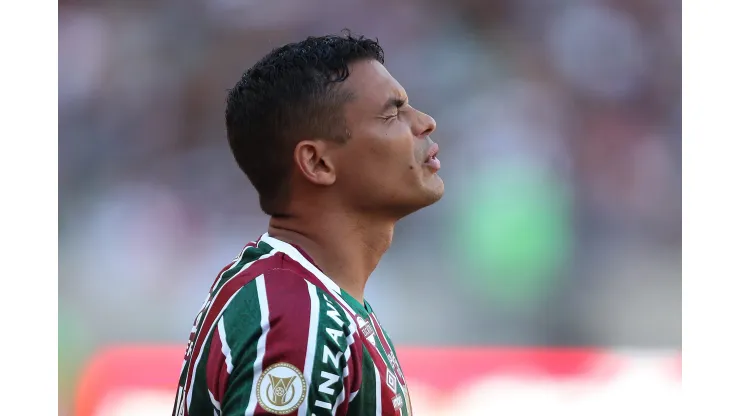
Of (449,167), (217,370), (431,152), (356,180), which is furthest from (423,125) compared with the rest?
(449,167)

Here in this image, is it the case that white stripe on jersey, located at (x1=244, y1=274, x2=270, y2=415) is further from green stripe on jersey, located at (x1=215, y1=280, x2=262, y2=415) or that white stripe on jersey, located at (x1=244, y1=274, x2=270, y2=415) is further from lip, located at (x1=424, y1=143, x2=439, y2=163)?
lip, located at (x1=424, y1=143, x2=439, y2=163)

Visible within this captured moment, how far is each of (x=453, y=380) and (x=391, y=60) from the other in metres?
1.68

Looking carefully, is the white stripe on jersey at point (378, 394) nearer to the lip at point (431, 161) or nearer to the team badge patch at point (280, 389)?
the team badge patch at point (280, 389)

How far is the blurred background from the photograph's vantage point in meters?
3.80

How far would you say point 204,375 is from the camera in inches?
46.0

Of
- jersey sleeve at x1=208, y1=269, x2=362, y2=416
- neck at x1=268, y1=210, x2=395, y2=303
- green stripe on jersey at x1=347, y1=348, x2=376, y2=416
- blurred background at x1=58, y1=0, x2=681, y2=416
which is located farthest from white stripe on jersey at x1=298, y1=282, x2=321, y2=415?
blurred background at x1=58, y1=0, x2=681, y2=416

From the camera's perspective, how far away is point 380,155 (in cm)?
136

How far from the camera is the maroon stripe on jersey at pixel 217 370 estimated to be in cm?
110

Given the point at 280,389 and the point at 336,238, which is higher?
the point at 336,238

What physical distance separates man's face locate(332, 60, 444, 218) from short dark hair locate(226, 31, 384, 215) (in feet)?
0.08

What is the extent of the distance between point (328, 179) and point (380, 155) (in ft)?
0.33

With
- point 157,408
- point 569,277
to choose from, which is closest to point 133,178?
point 157,408

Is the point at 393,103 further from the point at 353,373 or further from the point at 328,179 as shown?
the point at 353,373
